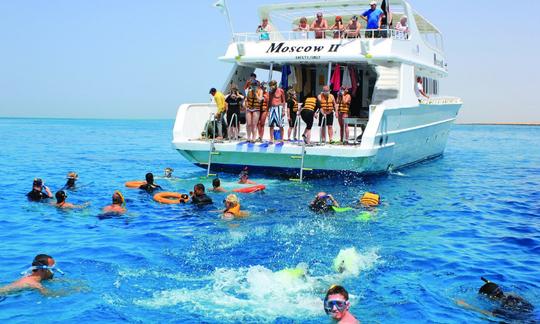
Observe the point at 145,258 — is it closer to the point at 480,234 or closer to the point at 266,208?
the point at 266,208

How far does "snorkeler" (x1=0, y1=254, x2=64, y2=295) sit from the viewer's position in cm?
663

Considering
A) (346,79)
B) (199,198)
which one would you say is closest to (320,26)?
(346,79)

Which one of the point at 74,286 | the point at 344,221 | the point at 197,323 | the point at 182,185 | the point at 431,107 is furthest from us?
the point at 431,107

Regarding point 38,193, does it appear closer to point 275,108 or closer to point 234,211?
point 234,211

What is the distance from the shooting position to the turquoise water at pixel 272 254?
618 centimetres

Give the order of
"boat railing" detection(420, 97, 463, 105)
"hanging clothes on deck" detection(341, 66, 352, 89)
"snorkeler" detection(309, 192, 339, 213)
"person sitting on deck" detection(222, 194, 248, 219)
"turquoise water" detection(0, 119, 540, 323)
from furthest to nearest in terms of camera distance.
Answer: "boat railing" detection(420, 97, 463, 105) → "hanging clothes on deck" detection(341, 66, 352, 89) → "snorkeler" detection(309, 192, 339, 213) → "person sitting on deck" detection(222, 194, 248, 219) → "turquoise water" detection(0, 119, 540, 323)

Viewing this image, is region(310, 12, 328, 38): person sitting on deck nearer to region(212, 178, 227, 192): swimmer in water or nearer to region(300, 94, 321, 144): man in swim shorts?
region(300, 94, 321, 144): man in swim shorts

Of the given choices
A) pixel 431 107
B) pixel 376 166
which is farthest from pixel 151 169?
pixel 431 107

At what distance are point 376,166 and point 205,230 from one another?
22.4 ft

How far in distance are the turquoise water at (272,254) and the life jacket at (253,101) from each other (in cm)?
236

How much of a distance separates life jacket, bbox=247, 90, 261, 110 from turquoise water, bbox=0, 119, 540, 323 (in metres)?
2.36

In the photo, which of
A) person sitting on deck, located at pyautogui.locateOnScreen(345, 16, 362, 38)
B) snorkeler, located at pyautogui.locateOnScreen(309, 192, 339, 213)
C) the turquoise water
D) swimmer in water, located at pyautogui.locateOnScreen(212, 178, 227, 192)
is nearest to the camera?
the turquoise water

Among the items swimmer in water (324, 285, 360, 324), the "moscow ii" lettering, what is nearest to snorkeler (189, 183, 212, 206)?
swimmer in water (324, 285, 360, 324)

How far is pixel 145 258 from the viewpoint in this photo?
26.3ft
